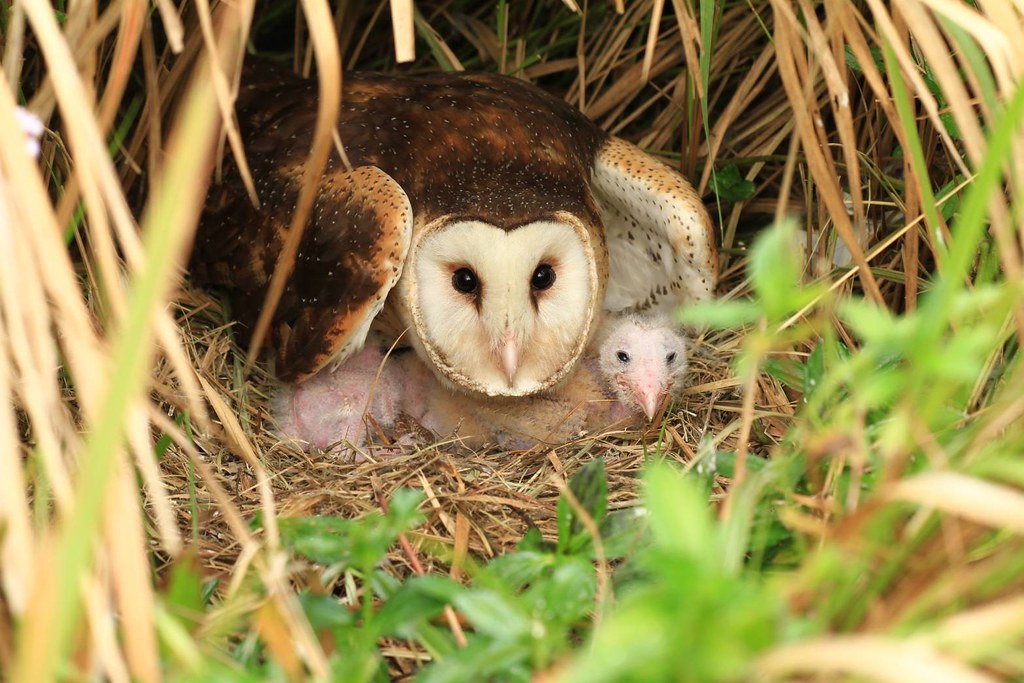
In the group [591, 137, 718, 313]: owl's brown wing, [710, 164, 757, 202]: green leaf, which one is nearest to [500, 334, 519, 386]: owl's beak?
[591, 137, 718, 313]: owl's brown wing

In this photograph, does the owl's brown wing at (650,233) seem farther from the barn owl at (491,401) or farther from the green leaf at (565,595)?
the green leaf at (565,595)

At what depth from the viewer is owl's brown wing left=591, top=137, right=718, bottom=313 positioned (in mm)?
3275

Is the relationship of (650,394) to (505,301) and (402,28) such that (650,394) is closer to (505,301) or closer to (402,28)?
(505,301)

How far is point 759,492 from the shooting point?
1756 millimetres

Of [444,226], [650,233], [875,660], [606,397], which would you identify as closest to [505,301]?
[444,226]

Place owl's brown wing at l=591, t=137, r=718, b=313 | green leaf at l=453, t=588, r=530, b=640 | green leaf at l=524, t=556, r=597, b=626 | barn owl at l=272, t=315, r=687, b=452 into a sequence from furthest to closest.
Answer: owl's brown wing at l=591, t=137, r=718, b=313 < barn owl at l=272, t=315, r=687, b=452 < green leaf at l=524, t=556, r=597, b=626 < green leaf at l=453, t=588, r=530, b=640

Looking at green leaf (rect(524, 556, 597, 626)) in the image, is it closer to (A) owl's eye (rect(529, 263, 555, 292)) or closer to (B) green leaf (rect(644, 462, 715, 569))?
(B) green leaf (rect(644, 462, 715, 569))

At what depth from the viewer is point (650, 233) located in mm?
3578

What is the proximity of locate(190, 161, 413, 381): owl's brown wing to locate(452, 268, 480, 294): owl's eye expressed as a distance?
163 millimetres

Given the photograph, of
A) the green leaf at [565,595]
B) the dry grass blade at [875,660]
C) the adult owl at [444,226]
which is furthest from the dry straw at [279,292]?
the green leaf at [565,595]

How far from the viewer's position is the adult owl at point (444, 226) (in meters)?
2.89

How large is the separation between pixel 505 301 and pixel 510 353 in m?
0.14

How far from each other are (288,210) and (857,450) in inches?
77.7

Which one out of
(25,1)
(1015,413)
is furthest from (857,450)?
(25,1)
